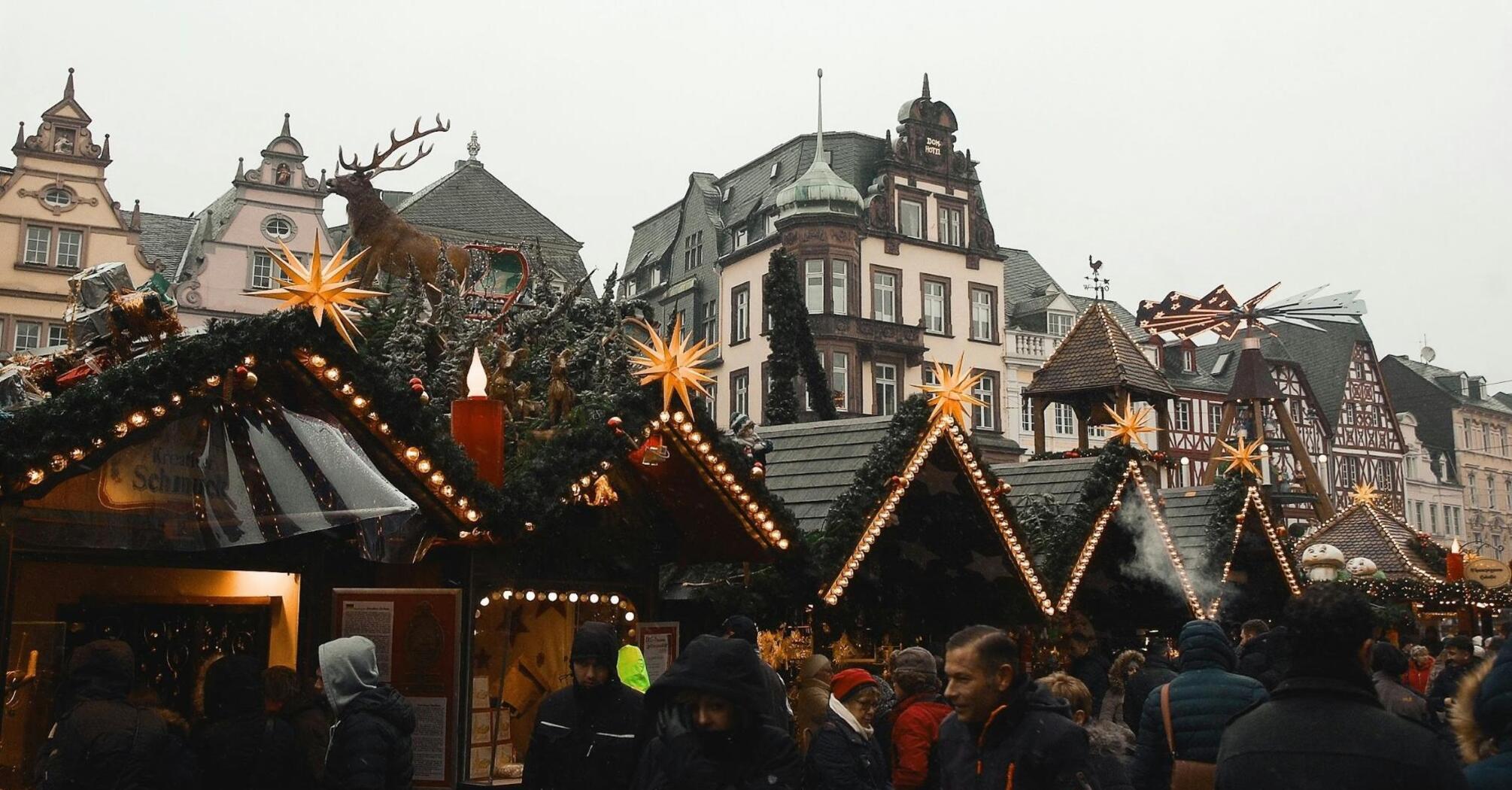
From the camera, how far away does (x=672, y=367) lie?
10.1 meters

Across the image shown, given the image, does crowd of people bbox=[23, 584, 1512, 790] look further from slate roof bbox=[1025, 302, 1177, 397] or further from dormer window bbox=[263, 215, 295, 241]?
dormer window bbox=[263, 215, 295, 241]

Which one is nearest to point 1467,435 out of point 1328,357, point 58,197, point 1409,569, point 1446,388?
point 1446,388

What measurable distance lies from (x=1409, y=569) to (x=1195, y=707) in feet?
67.7

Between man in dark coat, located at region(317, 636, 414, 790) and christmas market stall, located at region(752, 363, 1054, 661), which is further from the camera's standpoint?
christmas market stall, located at region(752, 363, 1054, 661)

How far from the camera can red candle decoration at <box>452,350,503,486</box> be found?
9.35 meters

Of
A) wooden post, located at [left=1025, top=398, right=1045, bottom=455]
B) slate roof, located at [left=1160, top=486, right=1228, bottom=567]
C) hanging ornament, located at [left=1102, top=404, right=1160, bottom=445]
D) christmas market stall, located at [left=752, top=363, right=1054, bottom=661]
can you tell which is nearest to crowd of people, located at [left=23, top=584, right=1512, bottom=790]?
christmas market stall, located at [left=752, top=363, right=1054, bottom=661]

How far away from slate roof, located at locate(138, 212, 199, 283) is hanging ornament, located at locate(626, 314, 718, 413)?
29132mm

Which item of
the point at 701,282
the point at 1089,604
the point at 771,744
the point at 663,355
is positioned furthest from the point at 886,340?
the point at 771,744

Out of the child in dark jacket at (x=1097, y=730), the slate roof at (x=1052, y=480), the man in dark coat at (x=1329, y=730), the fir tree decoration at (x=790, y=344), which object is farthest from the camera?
the fir tree decoration at (x=790, y=344)

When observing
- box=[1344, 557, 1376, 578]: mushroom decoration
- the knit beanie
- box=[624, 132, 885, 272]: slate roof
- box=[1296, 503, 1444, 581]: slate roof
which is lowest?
the knit beanie

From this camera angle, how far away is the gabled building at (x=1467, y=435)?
65.2m

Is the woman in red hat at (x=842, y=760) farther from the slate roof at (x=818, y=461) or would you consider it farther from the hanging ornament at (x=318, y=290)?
the slate roof at (x=818, y=461)

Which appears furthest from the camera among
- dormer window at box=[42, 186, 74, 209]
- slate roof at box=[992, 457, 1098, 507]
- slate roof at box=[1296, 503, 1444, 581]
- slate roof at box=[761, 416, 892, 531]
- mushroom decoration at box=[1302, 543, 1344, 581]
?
dormer window at box=[42, 186, 74, 209]

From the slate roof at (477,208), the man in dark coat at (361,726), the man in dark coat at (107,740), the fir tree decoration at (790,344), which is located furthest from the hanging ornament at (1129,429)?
the slate roof at (477,208)
